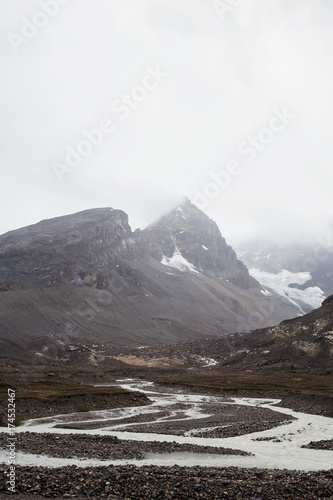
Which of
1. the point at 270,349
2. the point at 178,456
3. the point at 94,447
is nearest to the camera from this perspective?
the point at 178,456

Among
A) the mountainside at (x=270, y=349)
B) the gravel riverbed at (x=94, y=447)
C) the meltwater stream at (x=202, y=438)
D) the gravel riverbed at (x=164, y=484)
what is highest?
the gravel riverbed at (x=164, y=484)

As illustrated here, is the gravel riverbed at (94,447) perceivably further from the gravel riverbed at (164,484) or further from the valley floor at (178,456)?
the gravel riverbed at (164,484)

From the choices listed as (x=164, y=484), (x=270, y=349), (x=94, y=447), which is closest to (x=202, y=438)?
(x=94, y=447)

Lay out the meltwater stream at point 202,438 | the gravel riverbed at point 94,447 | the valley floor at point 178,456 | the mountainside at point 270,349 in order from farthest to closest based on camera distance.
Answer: the mountainside at point 270,349 → the gravel riverbed at point 94,447 → the meltwater stream at point 202,438 → the valley floor at point 178,456

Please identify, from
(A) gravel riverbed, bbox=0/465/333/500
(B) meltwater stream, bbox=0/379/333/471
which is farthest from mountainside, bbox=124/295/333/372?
(A) gravel riverbed, bbox=0/465/333/500

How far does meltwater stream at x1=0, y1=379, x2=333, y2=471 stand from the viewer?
24.8 meters

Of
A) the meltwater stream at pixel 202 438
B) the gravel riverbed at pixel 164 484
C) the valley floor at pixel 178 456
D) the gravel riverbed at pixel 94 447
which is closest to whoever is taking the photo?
the gravel riverbed at pixel 164 484

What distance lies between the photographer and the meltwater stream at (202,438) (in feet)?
81.3

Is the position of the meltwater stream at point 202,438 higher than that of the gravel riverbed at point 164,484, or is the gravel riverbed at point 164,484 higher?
the gravel riverbed at point 164,484

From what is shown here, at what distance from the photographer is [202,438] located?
A: 3572 cm

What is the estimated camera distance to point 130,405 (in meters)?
64.8

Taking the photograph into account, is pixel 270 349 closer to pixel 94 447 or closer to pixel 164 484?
pixel 94 447

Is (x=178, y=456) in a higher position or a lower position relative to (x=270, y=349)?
higher

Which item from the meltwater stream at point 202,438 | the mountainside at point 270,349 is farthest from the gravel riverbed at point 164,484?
the mountainside at point 270,349
